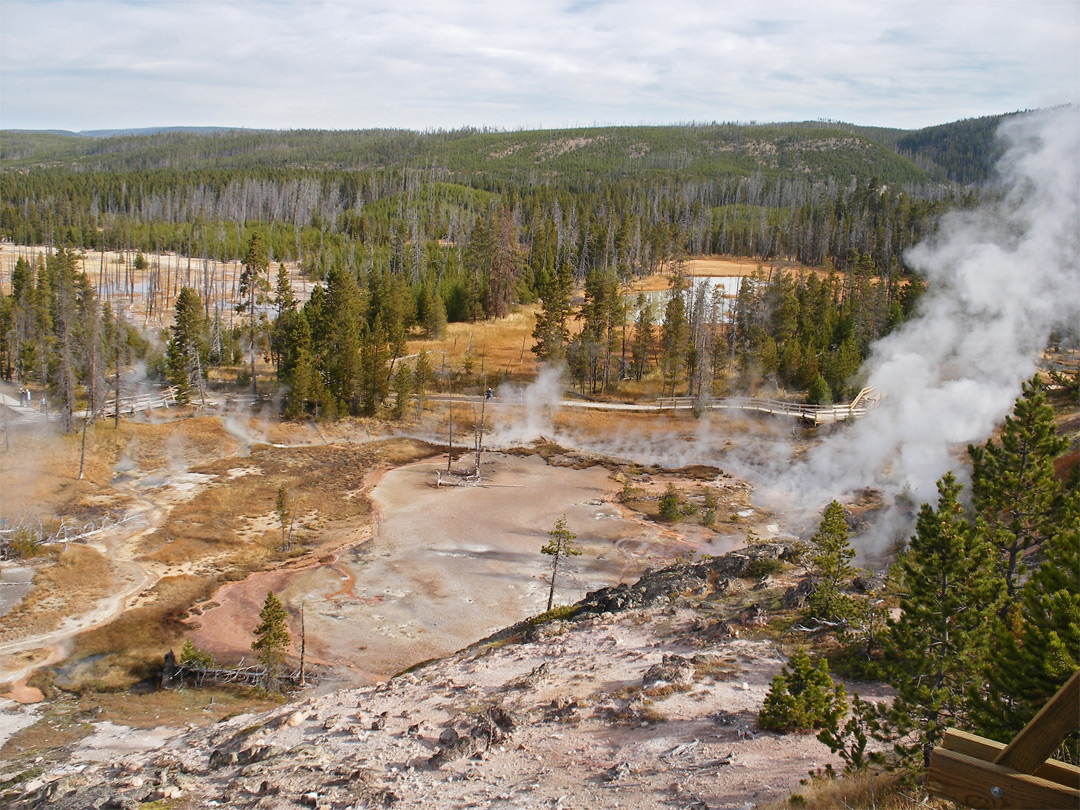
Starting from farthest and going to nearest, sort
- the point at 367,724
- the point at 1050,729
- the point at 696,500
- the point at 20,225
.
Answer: the point at 20,225 < the point at 696,500 < the point at 367,724 < the point at 1050,729

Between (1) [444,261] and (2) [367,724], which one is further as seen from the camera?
(1) [444,261]

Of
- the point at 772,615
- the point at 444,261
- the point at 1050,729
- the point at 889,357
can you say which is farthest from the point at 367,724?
the point at 444,261

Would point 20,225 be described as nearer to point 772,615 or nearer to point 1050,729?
point 772,615

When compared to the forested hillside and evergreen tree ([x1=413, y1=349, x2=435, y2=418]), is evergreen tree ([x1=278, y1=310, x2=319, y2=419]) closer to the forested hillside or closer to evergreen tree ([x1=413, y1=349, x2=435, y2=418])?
the forested hillside

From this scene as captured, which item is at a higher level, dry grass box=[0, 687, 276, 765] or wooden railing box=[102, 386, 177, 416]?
wooden railing box=[102, 386, 177, 416]

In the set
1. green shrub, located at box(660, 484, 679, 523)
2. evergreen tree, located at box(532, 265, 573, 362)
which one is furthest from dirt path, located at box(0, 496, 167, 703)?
evergreen tree, located at box(532, 265, 573, 362)

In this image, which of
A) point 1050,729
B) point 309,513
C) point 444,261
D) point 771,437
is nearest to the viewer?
point 1050,729

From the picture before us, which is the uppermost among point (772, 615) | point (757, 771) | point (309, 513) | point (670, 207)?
point (670, 207)

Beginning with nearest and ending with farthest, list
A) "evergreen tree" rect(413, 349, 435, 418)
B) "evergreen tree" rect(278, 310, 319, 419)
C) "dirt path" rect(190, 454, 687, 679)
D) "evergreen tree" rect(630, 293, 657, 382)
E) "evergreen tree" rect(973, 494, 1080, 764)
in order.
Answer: "evergreen tree" rect(973, 494, 1080, 764)
"dirt path" rect(190, 454, 687, 679)
"evergreen tree" rect(278, 310, 319, 419)
"evergreen tree" rect(413, 349, 435, 418)
"evergreen tree" rect(630, 293, 657, 382)
